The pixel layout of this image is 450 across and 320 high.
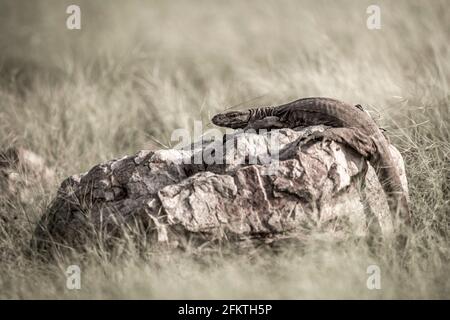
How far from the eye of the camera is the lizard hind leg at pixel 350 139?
14.6 ft

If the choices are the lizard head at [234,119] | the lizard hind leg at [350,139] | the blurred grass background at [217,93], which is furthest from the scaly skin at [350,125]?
the blurred grass background at [217,93]

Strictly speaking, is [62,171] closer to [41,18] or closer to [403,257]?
[403,257]

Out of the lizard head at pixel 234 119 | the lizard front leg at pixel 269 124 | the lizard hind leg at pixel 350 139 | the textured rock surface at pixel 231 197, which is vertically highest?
the lizard head at pixel 234 119

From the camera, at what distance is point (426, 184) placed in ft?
17.3

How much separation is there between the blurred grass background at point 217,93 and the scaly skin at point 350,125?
1.43 feet

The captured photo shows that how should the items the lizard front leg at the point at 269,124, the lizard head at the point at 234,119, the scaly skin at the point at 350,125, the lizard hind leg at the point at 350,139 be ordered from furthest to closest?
the lizard head at the point at 234,119, the lizard front leg at the point at 269,124, the scaly skin at the point at 350,125, the lizard hind leg at the point at 350,139

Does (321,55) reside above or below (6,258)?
above

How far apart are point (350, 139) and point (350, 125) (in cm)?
31

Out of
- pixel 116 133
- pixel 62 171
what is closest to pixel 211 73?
pixel 116 133

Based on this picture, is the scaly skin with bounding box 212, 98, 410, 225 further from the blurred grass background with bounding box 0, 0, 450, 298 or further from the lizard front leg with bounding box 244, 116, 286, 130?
the blurred grass background with bounding box 0, 0, 450, 298

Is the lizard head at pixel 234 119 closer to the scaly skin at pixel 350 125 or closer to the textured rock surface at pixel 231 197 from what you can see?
the scaly skin at pixel 350 125

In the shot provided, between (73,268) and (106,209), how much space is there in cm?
51

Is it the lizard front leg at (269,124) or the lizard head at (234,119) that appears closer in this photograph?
the lizard front leg at (269,124)

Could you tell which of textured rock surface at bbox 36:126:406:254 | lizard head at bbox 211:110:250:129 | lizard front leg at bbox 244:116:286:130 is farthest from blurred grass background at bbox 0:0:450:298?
lizard front leg at bbox 244:116:286:130
